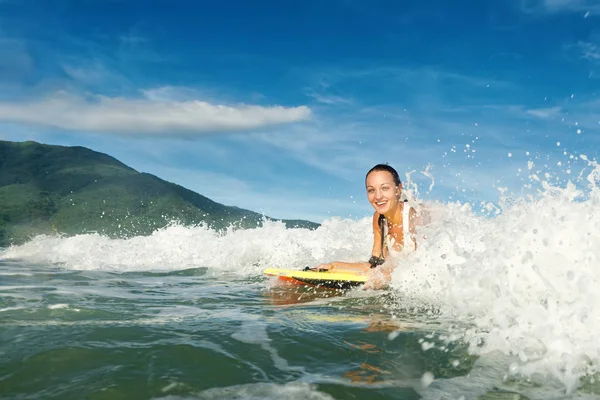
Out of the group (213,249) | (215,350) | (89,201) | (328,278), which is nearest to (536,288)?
(215,350)

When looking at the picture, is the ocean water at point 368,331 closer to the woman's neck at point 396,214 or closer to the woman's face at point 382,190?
the woman's neck at point 396,214

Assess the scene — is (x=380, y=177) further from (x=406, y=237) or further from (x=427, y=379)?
(x=427, y=379)

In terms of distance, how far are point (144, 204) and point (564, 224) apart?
63.6 m

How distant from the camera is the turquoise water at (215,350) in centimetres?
316

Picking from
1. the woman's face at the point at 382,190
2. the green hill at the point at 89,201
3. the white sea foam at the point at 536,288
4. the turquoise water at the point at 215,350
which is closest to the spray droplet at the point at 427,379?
the turquoise water at the point at 215,350

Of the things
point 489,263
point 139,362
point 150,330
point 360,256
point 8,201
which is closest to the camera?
point 139,362

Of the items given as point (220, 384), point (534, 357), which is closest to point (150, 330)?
point (220, 384)

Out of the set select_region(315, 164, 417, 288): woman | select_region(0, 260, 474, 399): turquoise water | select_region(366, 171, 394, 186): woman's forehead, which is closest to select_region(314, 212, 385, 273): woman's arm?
select_region(315, 164, 417, 288): woman

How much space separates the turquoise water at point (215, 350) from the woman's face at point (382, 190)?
1628 millimetres

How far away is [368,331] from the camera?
4648 millimetres

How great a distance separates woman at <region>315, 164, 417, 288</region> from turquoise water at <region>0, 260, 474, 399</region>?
1.39m

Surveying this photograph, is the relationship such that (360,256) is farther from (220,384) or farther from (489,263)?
(220,384)

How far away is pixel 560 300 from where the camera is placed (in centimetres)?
420

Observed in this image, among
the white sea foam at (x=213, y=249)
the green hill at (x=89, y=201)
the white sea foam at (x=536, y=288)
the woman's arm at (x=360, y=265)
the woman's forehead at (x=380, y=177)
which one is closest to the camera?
the white sea foam at (x=536, y=288)
